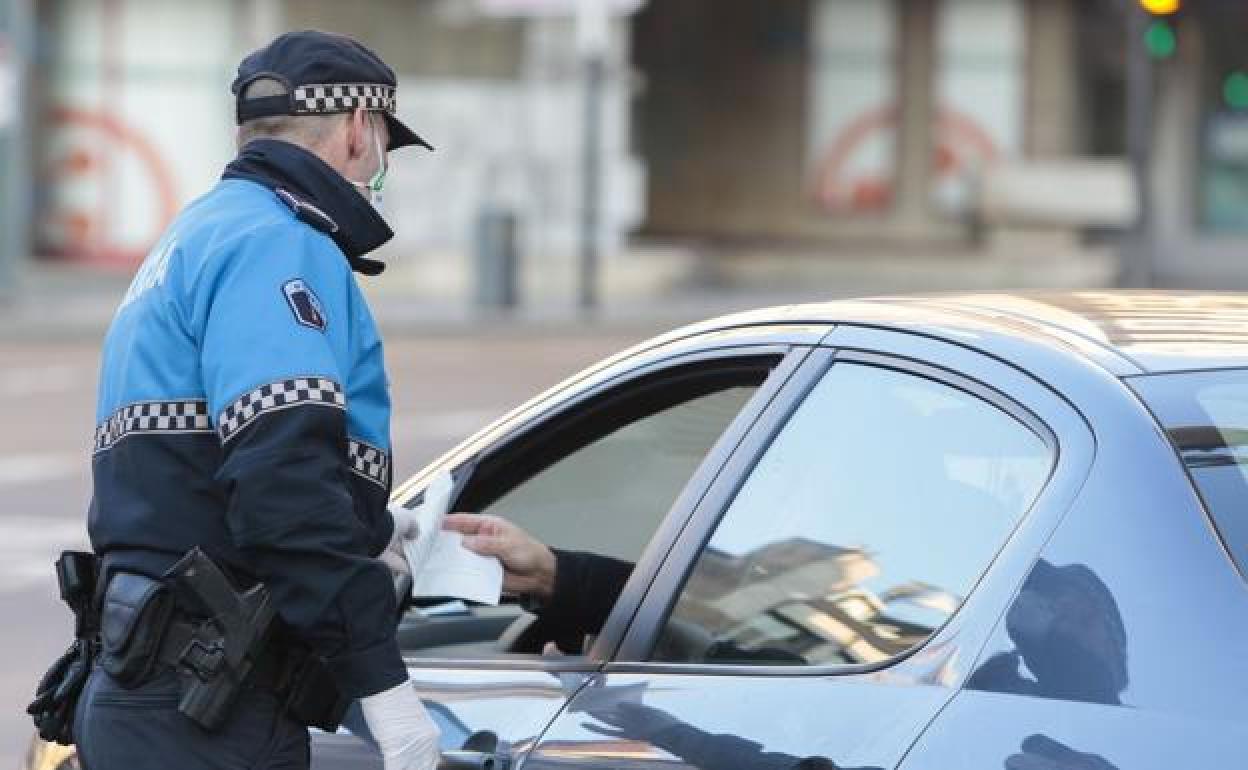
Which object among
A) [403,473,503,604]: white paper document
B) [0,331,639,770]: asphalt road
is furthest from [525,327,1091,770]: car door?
[0,331,639,770]: asphalt road

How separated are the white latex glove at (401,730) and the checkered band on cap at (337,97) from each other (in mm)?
833

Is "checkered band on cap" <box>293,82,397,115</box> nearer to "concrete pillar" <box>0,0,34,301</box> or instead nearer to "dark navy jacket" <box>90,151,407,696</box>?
"dark navy jacket" <box>90,151,407,696</box>

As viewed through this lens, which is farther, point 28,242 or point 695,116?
point 695,116

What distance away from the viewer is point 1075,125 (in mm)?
31484

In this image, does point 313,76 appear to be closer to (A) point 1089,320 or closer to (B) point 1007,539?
(A) point 1089,320

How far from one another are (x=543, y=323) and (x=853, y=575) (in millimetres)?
20055

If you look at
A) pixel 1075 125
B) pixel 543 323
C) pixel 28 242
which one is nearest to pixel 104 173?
pixel 28 242

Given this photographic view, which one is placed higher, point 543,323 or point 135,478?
point 135,478

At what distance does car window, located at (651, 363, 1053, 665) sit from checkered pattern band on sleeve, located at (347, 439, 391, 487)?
468 millimetres

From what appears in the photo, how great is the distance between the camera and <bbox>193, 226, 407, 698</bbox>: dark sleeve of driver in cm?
328

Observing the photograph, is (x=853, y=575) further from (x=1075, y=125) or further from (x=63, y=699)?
(x=1075, y=125)

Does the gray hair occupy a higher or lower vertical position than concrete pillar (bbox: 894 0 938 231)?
higher

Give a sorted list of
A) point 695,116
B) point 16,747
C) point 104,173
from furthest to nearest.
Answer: point 695,116 < point 104,173 < point 16,747

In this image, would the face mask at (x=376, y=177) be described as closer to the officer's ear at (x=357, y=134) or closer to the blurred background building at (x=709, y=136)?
the officer's ear at (x=357, y=134)
